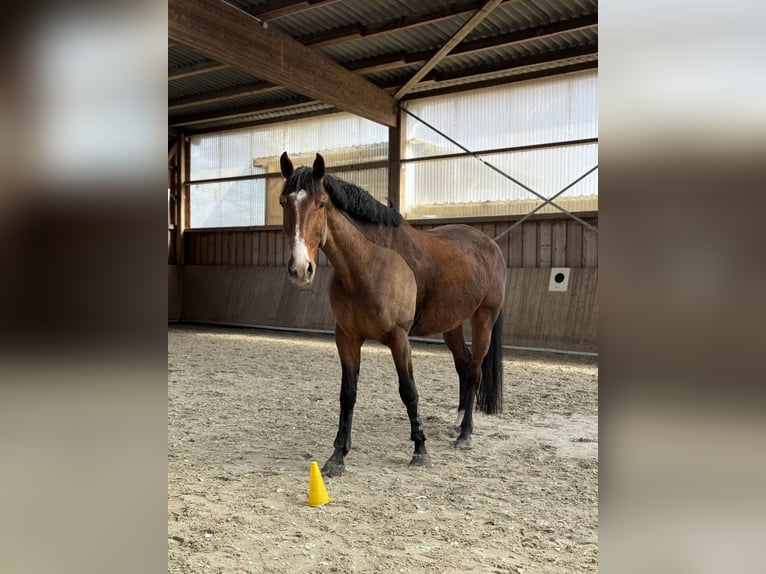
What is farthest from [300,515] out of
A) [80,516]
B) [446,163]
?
[446,163]

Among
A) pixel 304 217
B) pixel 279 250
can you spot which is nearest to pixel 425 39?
pixel 279 250

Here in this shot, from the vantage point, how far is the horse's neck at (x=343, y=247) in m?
3.12

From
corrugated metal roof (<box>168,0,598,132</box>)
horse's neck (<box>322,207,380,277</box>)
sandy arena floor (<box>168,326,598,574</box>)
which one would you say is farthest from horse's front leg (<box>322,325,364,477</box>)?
corrugated metal roof (<box>168,0,598,132</box>)

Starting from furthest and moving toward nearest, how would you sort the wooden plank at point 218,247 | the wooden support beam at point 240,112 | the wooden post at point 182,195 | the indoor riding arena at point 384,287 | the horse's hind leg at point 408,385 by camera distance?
the wooden post at point 182,195 < the wooden plank at point 218,247 < the wooden support beam at point 240,112 < the horse's hind leg at point 408,385 < the indoor riding arena at point 384,287

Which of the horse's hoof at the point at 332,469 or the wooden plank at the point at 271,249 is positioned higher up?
the wooden plank at the point at 271,249

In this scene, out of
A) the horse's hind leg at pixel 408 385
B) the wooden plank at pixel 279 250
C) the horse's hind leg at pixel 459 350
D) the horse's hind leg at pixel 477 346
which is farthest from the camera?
the wooden plank at pixel 279 250

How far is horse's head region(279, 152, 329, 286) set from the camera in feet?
9.25

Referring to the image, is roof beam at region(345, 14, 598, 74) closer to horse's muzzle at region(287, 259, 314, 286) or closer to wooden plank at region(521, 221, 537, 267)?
wooden plank at region(521, 221, 537, 267)

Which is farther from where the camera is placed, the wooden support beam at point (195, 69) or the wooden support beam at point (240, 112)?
the wooden support beam at point (240, 112)

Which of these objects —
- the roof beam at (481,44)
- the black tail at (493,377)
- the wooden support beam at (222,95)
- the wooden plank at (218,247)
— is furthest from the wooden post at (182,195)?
the black tail at (493,377)

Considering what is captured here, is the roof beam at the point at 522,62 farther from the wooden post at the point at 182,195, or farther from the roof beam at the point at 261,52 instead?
the wooden post at the point at 182,195

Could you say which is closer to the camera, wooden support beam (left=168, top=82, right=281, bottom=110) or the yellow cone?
the yellow cone

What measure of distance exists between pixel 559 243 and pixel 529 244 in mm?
501

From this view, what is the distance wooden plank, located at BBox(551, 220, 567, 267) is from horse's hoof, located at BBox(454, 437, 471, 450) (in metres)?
5.97
